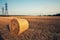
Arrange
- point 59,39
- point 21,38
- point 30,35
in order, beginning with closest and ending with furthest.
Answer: point 59,39, point 21,38, point 30,35

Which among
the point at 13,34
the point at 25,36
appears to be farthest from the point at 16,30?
the point at 25,36

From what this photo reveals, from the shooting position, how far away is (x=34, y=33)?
4.99m

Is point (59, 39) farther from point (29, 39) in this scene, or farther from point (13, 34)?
point (13, 34)

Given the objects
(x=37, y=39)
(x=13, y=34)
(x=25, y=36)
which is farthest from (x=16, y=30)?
(x=37, y=39)

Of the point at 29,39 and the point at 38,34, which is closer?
the point at 29,39

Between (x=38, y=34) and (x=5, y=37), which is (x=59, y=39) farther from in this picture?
(x=5, y=37)

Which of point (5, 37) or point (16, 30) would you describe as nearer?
point (5, 37)

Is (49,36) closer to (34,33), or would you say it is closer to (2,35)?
(34,33)

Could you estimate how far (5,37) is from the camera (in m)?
4.67

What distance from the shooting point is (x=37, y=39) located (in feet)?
14.7

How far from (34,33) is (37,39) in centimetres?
52

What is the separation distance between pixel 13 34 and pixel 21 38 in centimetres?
53

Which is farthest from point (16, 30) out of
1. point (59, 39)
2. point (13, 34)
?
point (59, 39)

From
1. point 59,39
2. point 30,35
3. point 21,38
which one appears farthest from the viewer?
point 30,35
